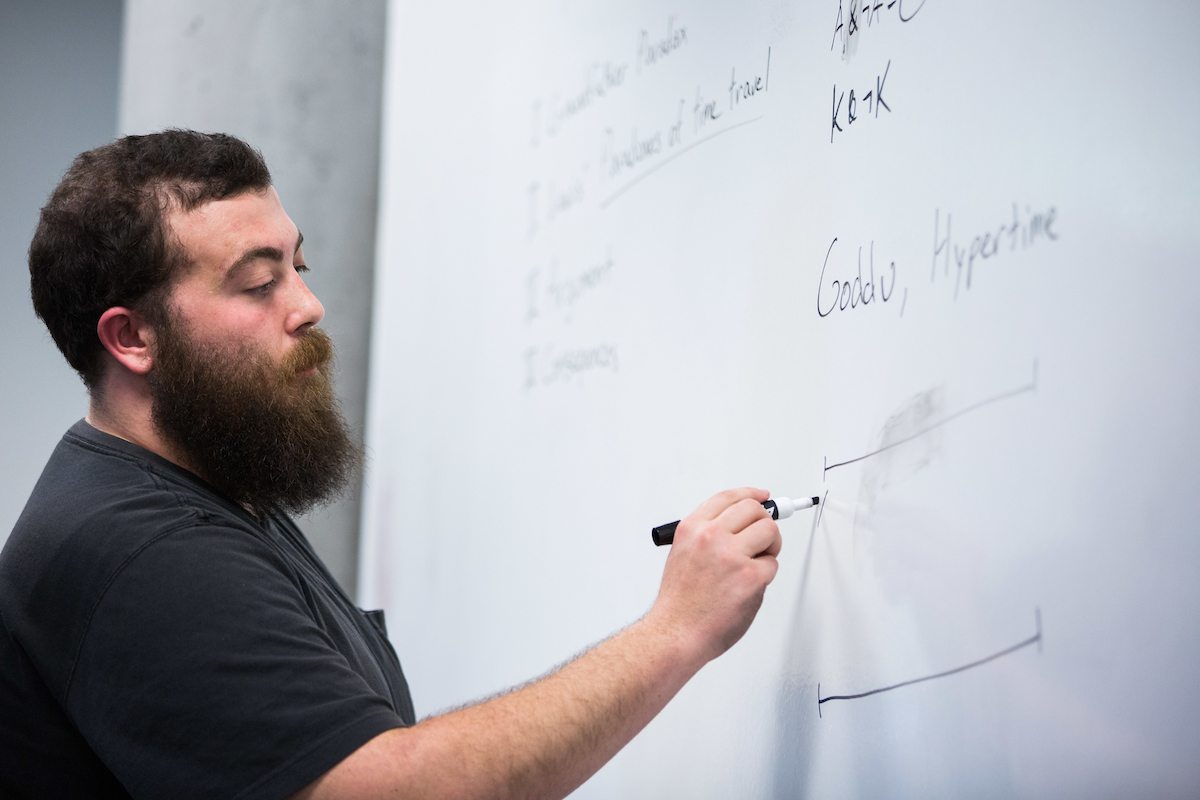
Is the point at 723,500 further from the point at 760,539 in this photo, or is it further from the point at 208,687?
the point at 208,687

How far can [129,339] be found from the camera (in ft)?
2.53

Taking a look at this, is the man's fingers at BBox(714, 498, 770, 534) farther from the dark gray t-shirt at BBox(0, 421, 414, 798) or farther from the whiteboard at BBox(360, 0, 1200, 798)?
the dark gray t-shirt at BBox(0, 421, 414, 798)

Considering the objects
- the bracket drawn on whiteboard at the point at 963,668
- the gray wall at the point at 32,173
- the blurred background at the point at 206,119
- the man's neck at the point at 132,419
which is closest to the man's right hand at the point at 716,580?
the bracket drawn on whiteboard at the point at 963,668

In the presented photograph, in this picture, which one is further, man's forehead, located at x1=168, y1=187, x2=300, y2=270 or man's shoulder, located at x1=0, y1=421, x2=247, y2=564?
man's forehead, located at x1=168, y1=187, x2=300, y2=270

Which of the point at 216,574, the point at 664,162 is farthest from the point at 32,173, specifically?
the point at 216,574

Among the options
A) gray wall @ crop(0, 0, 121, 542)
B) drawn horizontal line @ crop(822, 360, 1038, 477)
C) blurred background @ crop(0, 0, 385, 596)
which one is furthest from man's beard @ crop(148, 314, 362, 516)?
gray wall @ crop(0, 0, 121, 542)

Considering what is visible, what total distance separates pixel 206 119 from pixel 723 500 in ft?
4.24

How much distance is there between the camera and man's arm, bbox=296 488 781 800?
1.78 ft

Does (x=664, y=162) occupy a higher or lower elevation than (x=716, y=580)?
higher

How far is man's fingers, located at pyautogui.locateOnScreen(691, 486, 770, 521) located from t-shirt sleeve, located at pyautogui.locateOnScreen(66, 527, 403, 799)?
0.85 ft

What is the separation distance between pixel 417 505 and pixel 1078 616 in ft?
3.45

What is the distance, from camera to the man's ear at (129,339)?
761 millimetres

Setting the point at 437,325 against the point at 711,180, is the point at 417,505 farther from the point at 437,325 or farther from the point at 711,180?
the point at 711,180

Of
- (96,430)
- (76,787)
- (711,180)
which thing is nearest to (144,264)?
(96,430)
